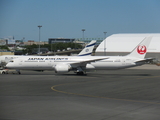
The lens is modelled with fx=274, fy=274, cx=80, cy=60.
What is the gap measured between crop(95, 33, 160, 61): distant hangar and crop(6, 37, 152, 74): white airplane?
217 ft

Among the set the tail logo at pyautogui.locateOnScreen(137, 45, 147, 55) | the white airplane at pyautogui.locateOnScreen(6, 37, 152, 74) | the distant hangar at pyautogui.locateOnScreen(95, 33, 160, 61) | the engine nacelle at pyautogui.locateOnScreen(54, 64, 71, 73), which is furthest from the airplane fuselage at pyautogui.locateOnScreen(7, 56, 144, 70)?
the distant hangar at pyautogui.locateOnScreen(95, 33, 160, 61)

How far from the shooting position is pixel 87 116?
1575cm

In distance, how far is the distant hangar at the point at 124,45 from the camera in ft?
367

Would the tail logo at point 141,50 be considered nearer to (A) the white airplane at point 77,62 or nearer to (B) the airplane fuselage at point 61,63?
(A) the white airplane at point 77,62

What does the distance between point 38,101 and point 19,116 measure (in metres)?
5.32

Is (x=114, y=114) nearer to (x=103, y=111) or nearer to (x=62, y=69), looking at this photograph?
(x=103, y=111)

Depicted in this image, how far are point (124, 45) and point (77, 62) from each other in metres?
76.5

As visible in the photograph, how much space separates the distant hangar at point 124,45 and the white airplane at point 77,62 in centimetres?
6604

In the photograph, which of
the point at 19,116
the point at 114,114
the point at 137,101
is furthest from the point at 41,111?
the point at 137,101

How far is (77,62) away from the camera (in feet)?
151

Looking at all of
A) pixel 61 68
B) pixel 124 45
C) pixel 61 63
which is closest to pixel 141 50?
pixel 61 63

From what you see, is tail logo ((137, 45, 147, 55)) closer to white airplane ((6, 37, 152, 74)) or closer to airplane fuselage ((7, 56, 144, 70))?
white airplane ((6, 37, 152, 74))

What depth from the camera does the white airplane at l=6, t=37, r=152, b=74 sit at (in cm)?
4594

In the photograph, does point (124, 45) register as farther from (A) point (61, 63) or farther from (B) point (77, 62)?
(A) point (61, 63)
